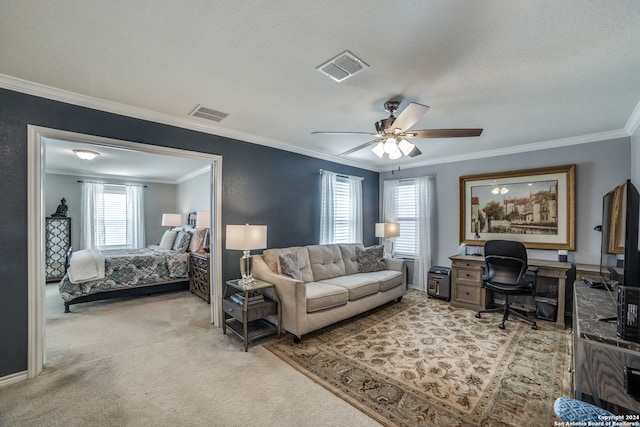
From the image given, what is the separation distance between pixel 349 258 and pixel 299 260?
3.41ft

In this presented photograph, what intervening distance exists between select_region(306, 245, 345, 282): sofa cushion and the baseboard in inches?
116

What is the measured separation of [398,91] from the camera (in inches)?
96.3

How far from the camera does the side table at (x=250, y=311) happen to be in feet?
9.43

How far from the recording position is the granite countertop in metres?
1.23

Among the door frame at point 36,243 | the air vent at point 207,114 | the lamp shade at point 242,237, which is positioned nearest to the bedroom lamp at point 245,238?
the lamp shade at point 242,237

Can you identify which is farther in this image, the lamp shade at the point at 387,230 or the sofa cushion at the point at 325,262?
the lamp shade at the point at 387,230

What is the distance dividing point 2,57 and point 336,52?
2.41m

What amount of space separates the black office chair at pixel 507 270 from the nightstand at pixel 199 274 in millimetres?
4168

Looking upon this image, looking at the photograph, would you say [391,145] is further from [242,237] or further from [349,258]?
[349,258]

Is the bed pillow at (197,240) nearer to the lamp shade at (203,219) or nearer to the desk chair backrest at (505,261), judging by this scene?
the lamp shade at (203,219)

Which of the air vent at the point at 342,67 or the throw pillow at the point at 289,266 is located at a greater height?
the air vent at the point at 342,67

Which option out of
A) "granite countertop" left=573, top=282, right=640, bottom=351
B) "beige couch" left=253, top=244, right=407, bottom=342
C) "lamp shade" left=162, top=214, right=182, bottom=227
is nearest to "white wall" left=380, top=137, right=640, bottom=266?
"granite countertop" left=573, top=282, right=640, bottom=351

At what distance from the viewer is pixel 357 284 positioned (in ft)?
11.9

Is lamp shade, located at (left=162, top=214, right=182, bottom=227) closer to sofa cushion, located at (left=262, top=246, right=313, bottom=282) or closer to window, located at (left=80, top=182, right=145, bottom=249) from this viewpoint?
window, located at (left=80, top=182, right=145, bottom=249)
